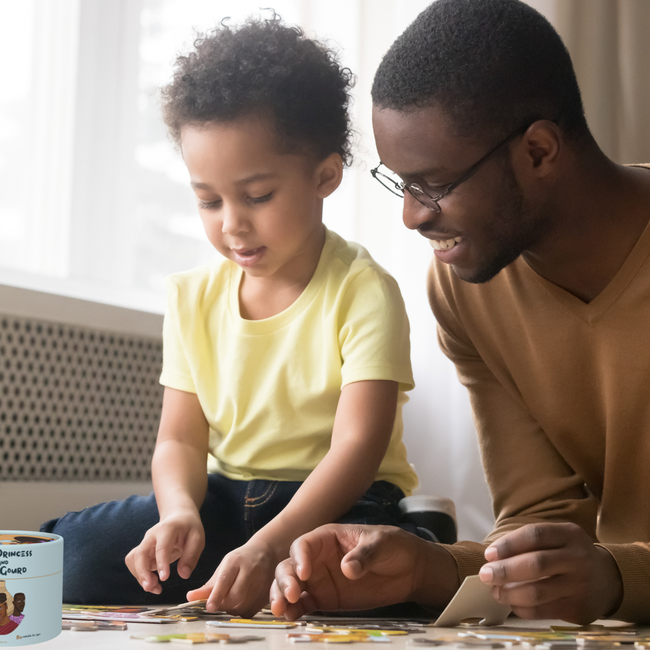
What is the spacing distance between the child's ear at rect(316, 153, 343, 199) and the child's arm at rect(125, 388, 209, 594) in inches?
16.5

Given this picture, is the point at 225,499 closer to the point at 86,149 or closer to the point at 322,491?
the point at 322,491

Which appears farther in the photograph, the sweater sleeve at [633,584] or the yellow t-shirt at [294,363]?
the yellow t-shirt at [294,363]

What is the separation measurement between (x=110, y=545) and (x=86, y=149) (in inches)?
45.2

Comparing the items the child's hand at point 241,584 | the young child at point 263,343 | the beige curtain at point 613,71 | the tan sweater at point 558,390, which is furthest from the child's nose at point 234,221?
the beige curtain at point 613,71

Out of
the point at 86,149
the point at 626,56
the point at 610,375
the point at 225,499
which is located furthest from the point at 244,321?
the point at 626,56

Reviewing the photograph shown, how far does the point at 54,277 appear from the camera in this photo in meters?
1.90

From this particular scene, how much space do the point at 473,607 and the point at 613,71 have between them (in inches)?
72.8

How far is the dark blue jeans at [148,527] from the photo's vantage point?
3.95 ft

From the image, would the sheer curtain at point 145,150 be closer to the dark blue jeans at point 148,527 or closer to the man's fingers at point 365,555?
the dark blue jeans at point 148,527

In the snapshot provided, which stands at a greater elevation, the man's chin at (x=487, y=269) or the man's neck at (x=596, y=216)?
the man's neck at (x=596, y=216)

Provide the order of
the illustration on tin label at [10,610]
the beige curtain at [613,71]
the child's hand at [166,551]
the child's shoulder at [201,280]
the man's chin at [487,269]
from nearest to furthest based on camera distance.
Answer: the illustration on tin label at [10,610] → the child's hand at [166,551] → the man's chin at [487,269] → the child's shoulder at [201,280] → the beige curtain at [613,71]

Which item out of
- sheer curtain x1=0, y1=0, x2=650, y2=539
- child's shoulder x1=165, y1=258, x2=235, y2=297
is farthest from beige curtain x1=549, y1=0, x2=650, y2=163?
child's shoulder x1=165, y1=258, x2=235, y2=297

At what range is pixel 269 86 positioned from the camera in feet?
4.14

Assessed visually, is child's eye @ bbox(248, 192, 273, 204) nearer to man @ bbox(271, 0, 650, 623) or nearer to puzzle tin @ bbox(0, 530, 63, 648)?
man @ bbox(271, 0, 650, 623)
